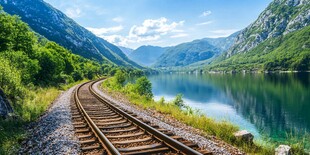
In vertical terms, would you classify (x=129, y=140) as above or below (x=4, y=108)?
below

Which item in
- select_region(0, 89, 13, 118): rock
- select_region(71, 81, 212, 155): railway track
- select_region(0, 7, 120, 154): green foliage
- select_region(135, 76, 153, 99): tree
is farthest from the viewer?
select_region(135, 76, 153, 99): tree

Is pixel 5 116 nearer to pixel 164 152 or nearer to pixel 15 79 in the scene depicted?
pixel 15 79

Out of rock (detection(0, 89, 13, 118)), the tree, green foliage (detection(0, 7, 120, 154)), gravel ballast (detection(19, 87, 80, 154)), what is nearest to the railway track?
gravel ballast (detection(19, 87, 80, 154))

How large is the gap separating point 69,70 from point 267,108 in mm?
58687

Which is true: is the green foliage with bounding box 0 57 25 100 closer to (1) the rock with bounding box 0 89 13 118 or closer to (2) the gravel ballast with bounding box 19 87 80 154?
(1) the rock with bounding box 0 89 13 118

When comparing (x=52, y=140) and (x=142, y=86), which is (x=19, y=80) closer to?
(x=52, y=140)

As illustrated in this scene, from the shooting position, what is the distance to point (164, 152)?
8.43 m

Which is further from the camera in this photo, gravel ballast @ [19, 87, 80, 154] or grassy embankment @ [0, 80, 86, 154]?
grassy embankment @ [0, 80, 86, 154]

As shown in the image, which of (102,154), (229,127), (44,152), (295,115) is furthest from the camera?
(295,115)

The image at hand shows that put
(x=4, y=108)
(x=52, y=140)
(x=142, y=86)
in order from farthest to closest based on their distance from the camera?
1. (x=142, y=86)
2. (x=4, y=108)
3. (x=52, y=140)

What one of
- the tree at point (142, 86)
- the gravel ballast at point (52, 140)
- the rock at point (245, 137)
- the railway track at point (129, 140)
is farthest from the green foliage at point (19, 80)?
the tree at point (142, 86)

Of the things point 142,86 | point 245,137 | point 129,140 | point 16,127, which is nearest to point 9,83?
point 16,127

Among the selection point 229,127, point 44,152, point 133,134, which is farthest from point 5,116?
point 229,127

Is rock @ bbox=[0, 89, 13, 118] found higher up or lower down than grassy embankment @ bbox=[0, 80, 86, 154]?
higher up
